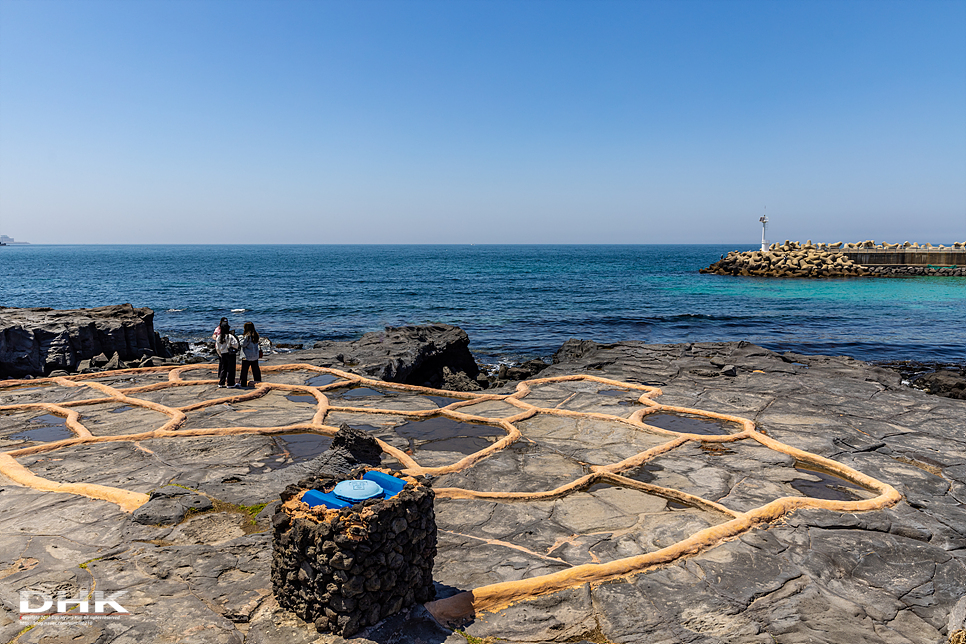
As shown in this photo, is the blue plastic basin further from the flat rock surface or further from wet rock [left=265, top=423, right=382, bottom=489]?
wet rock [left=265, top=423, right=382, bottom=489]

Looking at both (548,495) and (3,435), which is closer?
(548,495)

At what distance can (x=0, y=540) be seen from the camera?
548cm

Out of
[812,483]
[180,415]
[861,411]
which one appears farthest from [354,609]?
[861,411]

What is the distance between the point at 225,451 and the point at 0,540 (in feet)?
10.2

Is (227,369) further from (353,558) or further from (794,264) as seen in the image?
(794,264)

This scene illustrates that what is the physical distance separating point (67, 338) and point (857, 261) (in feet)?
259

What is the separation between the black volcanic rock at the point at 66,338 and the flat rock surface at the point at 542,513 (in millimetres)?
4855

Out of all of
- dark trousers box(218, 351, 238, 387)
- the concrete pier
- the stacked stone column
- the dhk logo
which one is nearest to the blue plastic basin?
the stacked stone column

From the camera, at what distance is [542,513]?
6672 millimetres

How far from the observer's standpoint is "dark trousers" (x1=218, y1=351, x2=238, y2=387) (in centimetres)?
1220

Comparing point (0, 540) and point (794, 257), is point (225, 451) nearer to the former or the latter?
point (0, 540)

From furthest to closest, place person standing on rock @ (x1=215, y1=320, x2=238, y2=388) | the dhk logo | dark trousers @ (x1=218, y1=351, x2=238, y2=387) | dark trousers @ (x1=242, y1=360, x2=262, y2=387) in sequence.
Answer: dark trousers @ (x1=242, y1=360, x2=262, y2=387) < dark trousers @ (x1=218, y1=351, x2=238, y2=387) < person standing on rock @ (x1=215, y1=320, x2=238, y2=388) < the dhk logo

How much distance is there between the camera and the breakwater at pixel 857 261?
64.8 meters

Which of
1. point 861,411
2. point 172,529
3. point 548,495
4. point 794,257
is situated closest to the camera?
point 172,529
